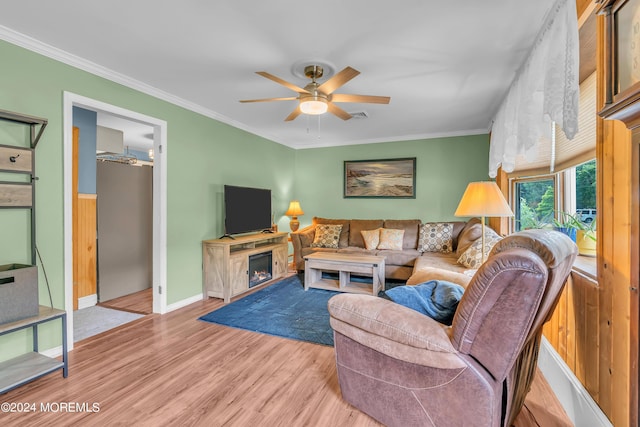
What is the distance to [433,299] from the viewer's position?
167 cm

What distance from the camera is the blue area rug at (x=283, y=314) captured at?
2850 millimetres

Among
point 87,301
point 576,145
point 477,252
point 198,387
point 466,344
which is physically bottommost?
point 198,387

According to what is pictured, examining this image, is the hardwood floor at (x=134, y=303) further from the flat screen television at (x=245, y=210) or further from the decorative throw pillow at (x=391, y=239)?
the decorative throw pillow at (x=391, y=239)

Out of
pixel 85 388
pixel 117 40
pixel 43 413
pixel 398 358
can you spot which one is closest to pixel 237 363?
pixel 85 388

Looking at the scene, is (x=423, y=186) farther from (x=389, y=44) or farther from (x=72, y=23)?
(x=72, y=23)

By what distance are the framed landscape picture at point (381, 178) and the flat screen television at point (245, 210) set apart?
5.67ft

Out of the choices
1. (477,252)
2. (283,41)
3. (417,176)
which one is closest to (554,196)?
(477,252)

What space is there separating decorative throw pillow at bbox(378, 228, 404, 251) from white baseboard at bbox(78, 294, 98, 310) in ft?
13.0

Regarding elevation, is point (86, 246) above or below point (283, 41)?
below

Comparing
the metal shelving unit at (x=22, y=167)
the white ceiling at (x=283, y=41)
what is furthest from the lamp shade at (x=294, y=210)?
the metal shelving unit at (x=22, y=167)

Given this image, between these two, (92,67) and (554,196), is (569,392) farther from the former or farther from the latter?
(92,67)

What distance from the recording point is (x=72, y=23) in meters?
2.08

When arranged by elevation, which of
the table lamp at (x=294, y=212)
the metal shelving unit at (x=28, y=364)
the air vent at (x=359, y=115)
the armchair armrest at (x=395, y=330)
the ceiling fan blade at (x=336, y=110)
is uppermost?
the air vent at (x=359, y=115)

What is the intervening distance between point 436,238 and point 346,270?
5.74 ft
